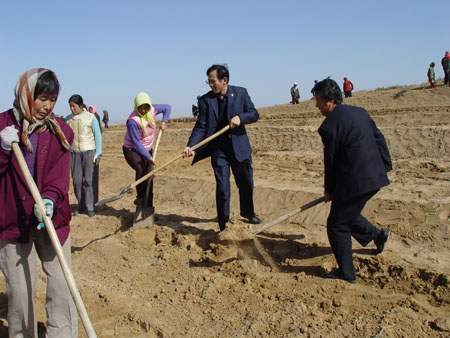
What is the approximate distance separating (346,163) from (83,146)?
4338 millimetres

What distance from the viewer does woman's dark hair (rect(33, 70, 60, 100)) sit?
2426 millimetres

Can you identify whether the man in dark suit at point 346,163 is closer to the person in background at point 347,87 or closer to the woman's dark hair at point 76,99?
the woman's dark hair at point 76,99

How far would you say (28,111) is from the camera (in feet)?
8.07

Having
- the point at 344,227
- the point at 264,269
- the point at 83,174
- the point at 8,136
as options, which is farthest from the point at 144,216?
the point at 8,136

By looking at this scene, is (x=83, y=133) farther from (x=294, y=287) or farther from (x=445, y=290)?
(x=445, y=290)

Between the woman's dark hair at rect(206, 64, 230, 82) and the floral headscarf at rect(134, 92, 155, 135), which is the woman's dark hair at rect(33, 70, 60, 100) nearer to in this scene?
the woman's dark hair at rect(206, 64, 230, 82)

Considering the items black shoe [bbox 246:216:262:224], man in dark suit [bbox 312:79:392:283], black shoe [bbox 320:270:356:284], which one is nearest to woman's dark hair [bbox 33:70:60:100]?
man in dark suit [bbox 312:79:392:283]

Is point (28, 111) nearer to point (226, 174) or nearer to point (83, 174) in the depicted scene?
point (226, 174)

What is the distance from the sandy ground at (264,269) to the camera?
10.9 feet

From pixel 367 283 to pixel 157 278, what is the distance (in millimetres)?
2109

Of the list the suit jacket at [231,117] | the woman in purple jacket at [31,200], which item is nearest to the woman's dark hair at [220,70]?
the suit jacket at [231,117]

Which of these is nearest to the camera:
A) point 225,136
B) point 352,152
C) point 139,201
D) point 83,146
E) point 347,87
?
point 352,152

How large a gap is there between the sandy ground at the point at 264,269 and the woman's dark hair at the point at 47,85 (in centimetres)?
201

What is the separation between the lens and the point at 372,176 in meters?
3.58
